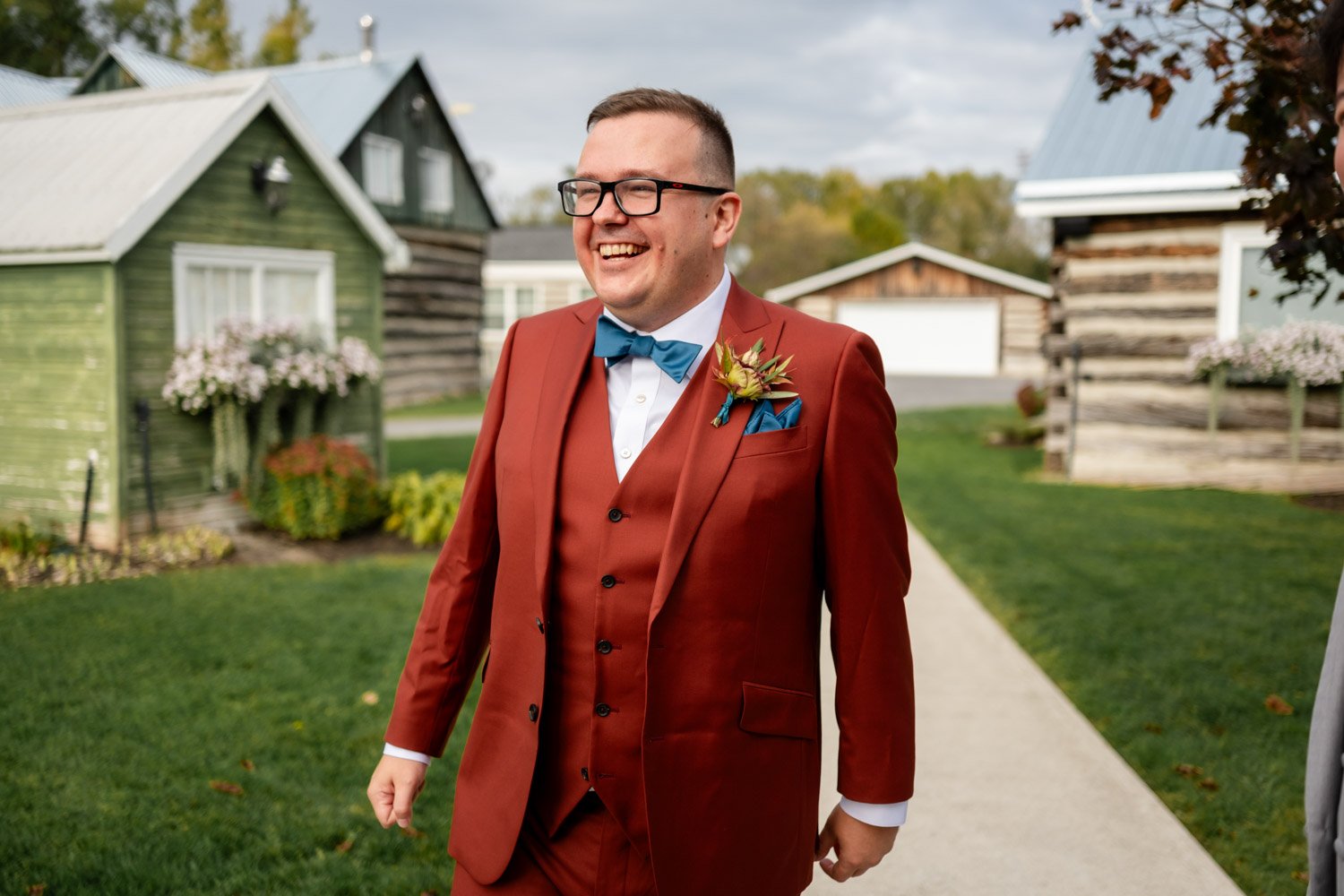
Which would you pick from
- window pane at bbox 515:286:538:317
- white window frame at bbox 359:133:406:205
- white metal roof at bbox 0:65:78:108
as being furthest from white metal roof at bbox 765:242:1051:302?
white metal roof at bbox 0:65:78:108

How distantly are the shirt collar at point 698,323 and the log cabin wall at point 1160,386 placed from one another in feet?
37.8

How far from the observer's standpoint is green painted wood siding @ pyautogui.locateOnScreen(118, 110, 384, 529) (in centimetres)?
914

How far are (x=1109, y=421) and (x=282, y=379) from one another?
29.2 ft

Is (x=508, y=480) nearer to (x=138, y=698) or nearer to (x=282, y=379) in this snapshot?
(x=138, y=698)

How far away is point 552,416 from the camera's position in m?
2.24

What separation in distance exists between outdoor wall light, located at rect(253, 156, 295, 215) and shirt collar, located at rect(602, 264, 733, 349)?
8869mm

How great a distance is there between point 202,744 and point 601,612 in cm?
355

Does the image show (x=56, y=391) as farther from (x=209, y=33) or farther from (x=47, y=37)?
(x=209, y=33)

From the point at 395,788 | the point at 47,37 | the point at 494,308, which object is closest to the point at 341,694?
the point at 395,788

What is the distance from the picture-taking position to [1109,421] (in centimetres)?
1284

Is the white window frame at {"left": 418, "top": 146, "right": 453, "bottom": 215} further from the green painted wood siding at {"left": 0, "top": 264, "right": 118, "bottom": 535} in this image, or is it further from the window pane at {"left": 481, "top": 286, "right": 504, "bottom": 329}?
the green painted wood siding at {"left": 0, "top": 264, "right": 118, "bottom": 535}

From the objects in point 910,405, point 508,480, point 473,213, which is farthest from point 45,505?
point 910,405

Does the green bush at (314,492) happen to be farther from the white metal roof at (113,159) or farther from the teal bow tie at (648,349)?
the teal bow tie at (648,349)

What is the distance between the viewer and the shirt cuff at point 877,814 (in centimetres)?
216
